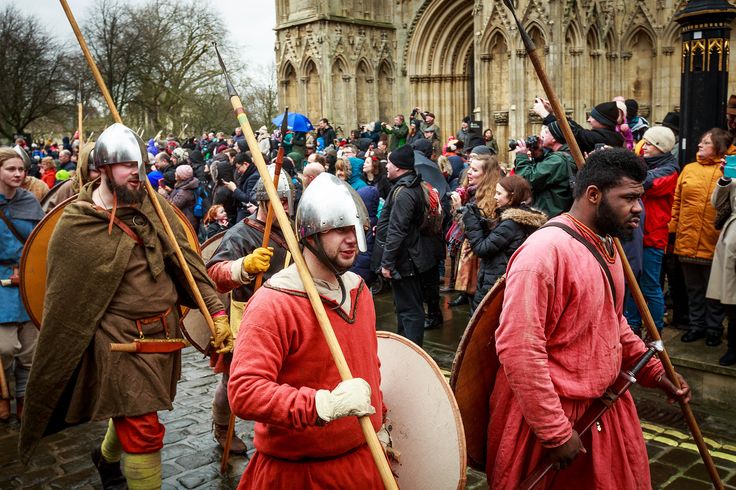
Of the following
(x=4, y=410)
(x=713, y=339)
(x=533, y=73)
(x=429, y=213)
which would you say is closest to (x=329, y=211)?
(x=429, y=213)

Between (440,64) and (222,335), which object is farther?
(440,64)

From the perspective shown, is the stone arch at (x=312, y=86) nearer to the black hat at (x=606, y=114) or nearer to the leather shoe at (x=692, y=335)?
the black hat at (x=606, y=114)

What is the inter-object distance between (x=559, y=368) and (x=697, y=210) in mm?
4397

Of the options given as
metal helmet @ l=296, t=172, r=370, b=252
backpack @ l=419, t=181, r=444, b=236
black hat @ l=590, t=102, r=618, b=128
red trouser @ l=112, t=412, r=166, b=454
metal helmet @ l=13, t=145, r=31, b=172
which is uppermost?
black hat @ l=590, t=102, r=618, b=128

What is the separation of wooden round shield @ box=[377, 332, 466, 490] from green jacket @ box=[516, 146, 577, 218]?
134 inches

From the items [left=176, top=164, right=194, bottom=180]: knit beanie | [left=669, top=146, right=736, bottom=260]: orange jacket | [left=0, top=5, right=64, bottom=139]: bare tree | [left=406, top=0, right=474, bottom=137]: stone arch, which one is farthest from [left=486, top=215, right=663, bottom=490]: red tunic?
[left=0, top=5, right=64, bottom=139]: bare tree

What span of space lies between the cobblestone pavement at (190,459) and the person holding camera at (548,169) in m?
1.97

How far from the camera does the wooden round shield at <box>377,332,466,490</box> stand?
2666mm

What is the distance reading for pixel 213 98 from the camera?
1467 inches

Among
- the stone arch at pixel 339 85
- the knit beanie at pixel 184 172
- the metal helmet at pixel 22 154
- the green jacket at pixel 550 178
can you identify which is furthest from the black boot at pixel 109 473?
the stone arch at pixel 339 85

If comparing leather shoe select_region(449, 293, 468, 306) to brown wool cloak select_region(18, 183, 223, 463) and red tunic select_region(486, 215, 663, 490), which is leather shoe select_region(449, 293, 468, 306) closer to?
brown wool cloak select_region(18, 183, 223, 463)

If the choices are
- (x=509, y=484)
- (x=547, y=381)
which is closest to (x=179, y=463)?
(x=509, y=484)

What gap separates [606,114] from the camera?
234 inches

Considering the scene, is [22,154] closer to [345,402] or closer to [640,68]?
[345,402]
